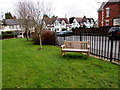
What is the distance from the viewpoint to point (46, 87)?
134 inches

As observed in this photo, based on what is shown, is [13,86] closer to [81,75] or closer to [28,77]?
[28,77]

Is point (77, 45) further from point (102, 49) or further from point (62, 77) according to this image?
point (62, 77)

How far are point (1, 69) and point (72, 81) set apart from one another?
121 inches

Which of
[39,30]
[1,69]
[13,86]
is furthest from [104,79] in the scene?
[39,30]

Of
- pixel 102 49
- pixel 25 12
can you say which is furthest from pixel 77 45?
pixel 25 12

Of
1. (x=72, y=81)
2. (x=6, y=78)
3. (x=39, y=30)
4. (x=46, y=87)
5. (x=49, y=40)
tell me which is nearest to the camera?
(x=46, y=87)

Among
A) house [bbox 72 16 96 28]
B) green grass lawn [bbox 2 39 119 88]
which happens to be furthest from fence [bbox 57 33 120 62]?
house [bbox 72 16 96 28]

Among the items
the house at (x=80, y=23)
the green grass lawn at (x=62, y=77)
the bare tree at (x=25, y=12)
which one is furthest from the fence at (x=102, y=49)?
the house at (x=80, y=23)

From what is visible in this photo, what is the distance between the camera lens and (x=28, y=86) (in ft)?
11.5

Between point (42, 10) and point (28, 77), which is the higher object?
point (42, 10)

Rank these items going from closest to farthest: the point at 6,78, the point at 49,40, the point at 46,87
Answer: the point at 46,87, the point at 6,78, the point at 49,40

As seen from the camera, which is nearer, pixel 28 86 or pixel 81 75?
pixel 28 86

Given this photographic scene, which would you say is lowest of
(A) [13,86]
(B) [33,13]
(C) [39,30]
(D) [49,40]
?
(A) [13,86]

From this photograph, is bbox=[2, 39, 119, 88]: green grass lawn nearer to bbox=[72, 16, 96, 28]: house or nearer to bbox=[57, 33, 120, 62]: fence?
bbox=[57, 33, 120, 62]: fence
